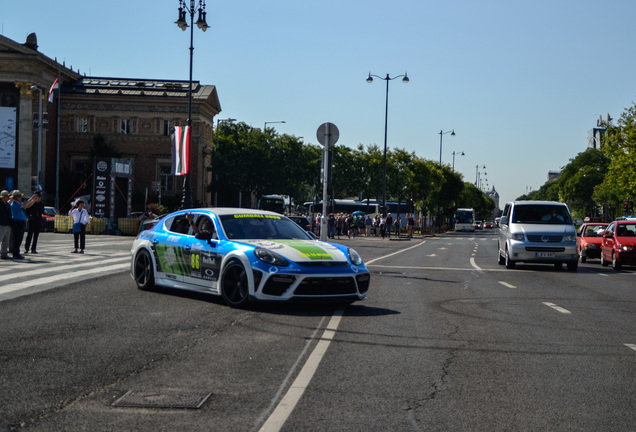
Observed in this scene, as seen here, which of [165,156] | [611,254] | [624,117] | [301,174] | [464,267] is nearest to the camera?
[464,267]

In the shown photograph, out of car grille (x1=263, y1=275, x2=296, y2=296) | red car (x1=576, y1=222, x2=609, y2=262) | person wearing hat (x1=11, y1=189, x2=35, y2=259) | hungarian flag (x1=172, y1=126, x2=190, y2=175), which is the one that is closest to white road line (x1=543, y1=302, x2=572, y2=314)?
car grille (x1=263, y1=275, x2=296, y2=296)

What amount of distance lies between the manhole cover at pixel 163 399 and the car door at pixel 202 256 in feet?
17.4

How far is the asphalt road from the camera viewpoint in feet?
16.9

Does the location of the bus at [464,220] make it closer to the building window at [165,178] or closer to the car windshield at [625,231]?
the building window at [165,178]

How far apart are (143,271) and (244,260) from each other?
3017mm

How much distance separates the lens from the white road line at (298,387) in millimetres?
4935

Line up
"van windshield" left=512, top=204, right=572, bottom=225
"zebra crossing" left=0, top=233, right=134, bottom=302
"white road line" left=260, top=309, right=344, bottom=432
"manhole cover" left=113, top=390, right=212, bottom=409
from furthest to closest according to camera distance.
A: "van windshield" left=512, top=204, right=572, bottom=225
"zebra crossing" left=0, top=233, right=134, bottom=302
"manhole cover" left=113, top=390, right=212, bottom=409
"white road line" left=260, top=309, right=344, bottom=432

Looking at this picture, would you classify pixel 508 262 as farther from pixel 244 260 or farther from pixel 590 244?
pixel 244 260

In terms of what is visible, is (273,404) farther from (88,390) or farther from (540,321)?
(540,321)

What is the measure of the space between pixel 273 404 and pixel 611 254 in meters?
21.9

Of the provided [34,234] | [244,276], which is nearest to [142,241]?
[244,276]

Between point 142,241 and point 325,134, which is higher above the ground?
point 325,134

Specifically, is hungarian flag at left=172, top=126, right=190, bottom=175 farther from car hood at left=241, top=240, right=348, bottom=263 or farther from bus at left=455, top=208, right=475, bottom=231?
bus at left=455, top=208, right=475, bottom=231

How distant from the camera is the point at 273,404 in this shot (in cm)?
A: 545
